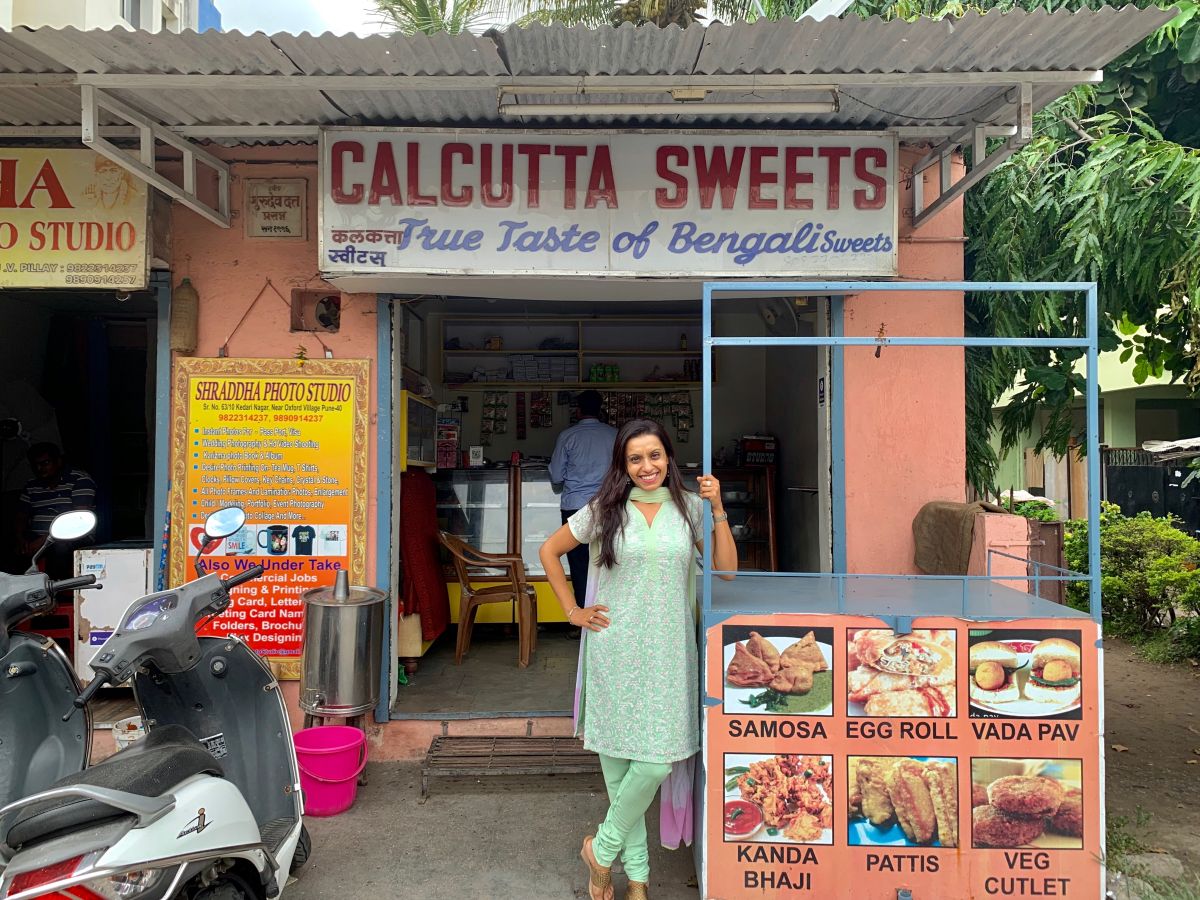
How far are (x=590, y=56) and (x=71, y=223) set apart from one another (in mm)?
2734

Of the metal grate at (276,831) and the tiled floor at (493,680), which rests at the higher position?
the metal grate at (276,831)

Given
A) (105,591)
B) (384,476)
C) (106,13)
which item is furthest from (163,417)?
(106,13)

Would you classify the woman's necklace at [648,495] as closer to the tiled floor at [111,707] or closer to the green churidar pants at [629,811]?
the green churidar pants at [629,811]

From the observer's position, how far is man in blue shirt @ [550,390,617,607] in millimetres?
5727

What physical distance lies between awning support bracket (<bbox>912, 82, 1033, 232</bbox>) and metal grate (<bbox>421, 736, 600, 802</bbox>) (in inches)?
128

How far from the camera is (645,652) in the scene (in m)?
2.99

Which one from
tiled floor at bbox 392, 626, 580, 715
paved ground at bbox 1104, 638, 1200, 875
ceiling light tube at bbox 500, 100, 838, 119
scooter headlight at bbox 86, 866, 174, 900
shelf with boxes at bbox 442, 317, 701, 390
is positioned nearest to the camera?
scooter headlight at bbox 86, 866, 174, 900

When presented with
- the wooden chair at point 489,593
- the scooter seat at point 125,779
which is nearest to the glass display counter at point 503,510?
the wooden chair at point 489,593

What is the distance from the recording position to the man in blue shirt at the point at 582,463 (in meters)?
5.73

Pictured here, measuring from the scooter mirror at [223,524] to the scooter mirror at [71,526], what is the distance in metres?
0.35

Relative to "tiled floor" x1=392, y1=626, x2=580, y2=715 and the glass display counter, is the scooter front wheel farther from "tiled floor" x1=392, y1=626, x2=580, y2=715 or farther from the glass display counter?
the glass display counter

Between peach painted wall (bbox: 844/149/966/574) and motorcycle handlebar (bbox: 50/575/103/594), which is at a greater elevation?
peach painted wall (bbox: 844/149/966/574)

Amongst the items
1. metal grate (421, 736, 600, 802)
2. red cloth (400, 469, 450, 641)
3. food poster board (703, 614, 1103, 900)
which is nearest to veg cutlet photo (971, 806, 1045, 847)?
food poster board (703, 614, 1103, 900)

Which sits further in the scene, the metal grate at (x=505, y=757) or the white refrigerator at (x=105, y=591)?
the white refrigerator at (x=105, y=591)
